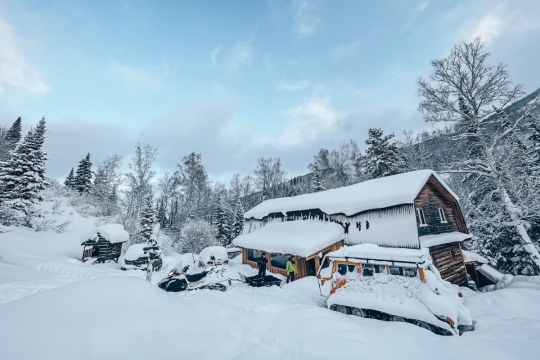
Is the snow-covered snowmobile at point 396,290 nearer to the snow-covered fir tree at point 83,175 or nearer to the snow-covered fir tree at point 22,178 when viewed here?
the snow-covered fir tree at point 22,178

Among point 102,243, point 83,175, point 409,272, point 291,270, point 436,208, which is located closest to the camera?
point 409,272

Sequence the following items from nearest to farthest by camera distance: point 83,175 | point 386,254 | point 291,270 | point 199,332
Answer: point 199,332 → point 386,254 → point 291,270 → point 83,175

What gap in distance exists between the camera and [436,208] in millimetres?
15438

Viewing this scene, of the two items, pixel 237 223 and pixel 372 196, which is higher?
pixel 372 196

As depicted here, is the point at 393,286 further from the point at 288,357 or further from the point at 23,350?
the point at 23,350

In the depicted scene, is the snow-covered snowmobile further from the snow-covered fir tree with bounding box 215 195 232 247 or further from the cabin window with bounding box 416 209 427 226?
the snow-covered fir tree with bounding box 215 195 232 247

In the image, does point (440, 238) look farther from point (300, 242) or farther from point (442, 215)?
point (300, 242)

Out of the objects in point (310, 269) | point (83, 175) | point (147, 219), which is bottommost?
point (310, 269)

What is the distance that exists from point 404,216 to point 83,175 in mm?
49577

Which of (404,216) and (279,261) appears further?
(279,261)

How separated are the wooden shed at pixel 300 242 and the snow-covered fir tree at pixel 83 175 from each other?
119 ft

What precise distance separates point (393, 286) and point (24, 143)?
32845mm

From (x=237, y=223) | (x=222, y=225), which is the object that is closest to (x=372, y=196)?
(x=237, y=223)

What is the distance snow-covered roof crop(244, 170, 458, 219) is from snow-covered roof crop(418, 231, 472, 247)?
95.6 inches
